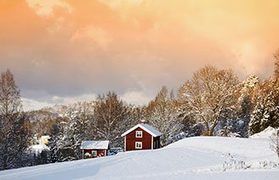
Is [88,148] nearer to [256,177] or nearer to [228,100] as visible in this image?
[228,100]

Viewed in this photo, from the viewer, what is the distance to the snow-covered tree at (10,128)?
38.2m

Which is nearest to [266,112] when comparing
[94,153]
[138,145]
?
[138,145]

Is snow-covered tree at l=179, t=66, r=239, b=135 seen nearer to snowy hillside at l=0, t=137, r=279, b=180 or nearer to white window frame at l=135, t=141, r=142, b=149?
white window frame at l=135, t=141, r=142, b=149

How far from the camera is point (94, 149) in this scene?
57.9 metres

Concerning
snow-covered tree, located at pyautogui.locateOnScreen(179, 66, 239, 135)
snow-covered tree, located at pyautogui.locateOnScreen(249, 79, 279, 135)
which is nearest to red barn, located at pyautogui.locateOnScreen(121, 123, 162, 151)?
snow-covered tree, located at pyautogui.locateOnScreen(179, 66, 239, 135)

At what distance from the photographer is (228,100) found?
184 feet

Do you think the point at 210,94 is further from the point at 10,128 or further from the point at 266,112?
the point at 10,128

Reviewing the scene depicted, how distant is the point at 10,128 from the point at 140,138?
846 inches

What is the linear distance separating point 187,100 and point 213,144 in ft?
61.6

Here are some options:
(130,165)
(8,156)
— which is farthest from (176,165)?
(8,156)

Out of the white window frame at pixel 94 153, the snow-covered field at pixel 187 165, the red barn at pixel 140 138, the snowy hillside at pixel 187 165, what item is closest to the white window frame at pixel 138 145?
the red barn at pixel 140 138

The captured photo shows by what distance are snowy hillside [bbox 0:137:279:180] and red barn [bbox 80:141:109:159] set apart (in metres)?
17.6

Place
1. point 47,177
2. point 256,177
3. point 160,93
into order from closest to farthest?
point 256,177 → point 47,177 → point 160,93

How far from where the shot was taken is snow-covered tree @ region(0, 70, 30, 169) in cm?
3816
